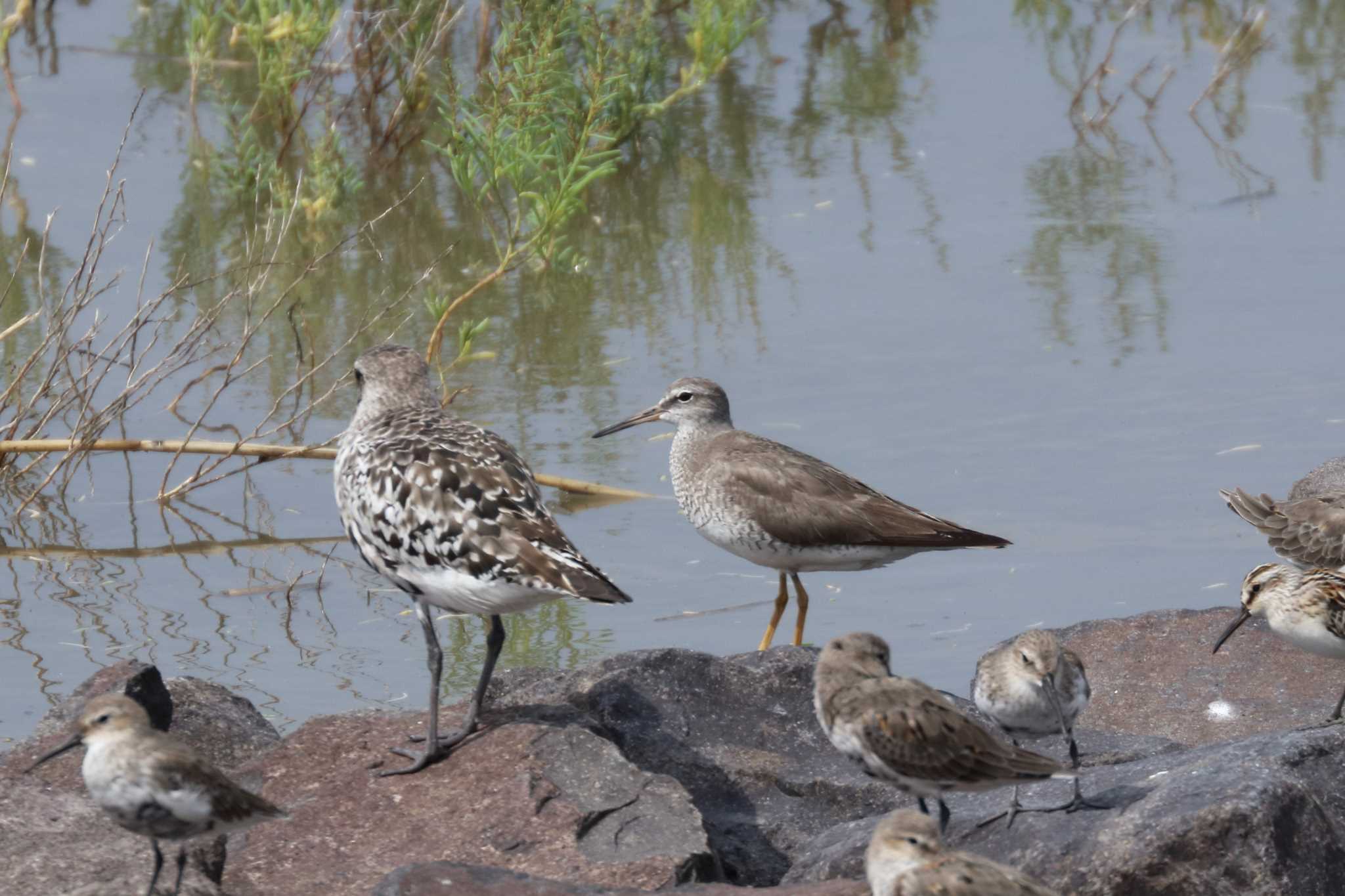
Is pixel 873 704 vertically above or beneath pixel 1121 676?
above

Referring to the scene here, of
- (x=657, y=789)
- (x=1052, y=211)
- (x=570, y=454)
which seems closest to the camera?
(x=657, y=789)

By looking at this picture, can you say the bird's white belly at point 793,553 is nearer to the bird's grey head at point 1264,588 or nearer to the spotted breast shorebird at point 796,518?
the spotted breast shorebird at point 796,518

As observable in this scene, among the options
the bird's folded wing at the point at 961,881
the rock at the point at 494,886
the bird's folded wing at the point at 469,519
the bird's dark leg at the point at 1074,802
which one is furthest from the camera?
the bird's folded wing at the point at 469,519

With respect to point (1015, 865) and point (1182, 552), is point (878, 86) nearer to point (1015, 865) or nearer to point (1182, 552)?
point (1182, 552)

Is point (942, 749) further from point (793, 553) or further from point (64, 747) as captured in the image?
point (793, 553)

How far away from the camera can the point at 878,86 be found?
16.8m

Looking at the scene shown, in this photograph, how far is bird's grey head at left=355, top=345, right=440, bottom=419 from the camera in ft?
25.0

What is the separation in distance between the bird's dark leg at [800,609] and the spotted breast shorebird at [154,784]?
333 cm

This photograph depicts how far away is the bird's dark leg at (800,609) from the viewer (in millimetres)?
8539

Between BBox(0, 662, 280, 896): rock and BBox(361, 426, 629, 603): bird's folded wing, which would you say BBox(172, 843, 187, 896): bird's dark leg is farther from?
BBox(361, 426, 629, 603): bird's folded wing

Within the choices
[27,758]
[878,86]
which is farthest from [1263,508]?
[878,86]

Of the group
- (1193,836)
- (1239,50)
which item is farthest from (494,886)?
(1239,50)

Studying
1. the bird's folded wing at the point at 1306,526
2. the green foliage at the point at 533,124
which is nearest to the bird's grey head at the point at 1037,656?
the bird's folded wing at the point at 1306,526

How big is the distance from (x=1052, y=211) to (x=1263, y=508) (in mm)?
5415
